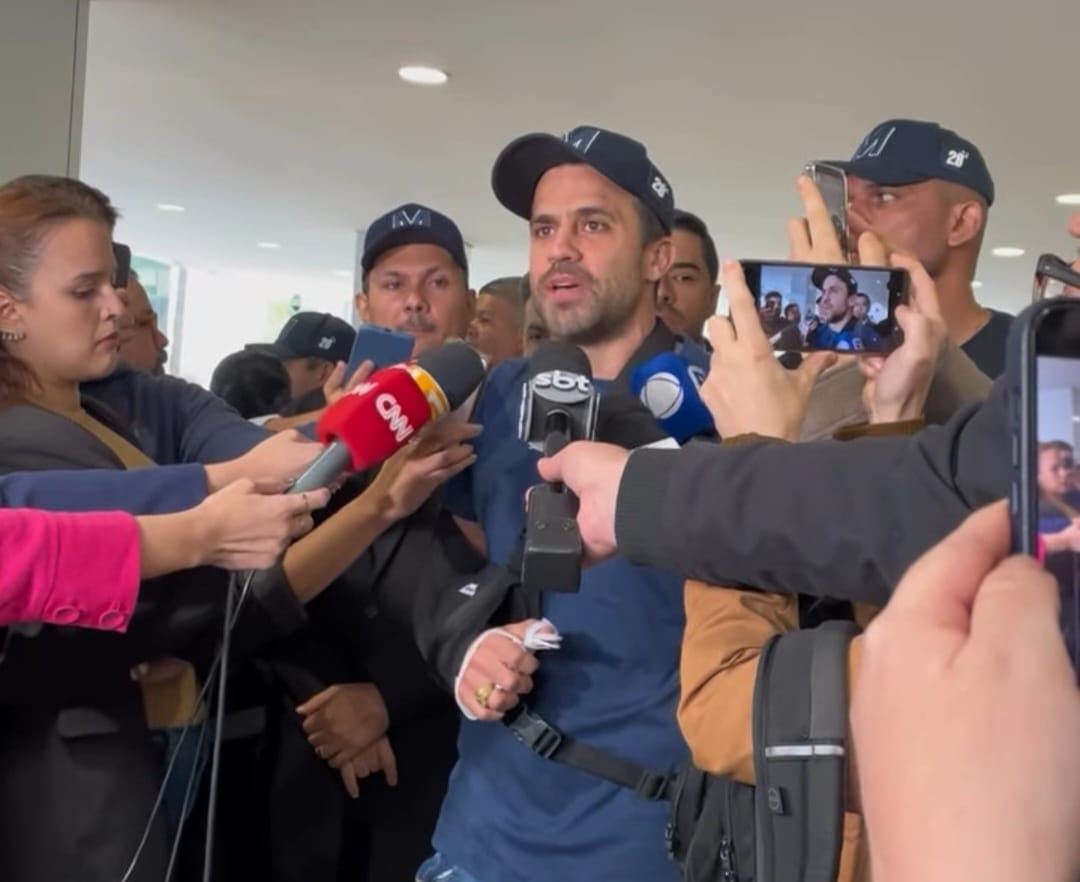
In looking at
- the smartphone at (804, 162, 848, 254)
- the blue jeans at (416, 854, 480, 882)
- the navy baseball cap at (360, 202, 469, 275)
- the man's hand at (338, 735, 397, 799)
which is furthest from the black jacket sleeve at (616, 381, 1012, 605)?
the navy baseball cap at (360, 202, 469, 275)

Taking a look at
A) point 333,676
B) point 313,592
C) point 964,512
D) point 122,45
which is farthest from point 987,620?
point 122,45

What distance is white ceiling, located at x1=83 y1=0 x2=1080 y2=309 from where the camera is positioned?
3.17 m

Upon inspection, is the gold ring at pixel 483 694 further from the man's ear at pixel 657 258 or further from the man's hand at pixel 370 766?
the man's ear at pixel 657 258

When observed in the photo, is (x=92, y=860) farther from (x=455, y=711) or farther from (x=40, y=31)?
(x=40, y=31)

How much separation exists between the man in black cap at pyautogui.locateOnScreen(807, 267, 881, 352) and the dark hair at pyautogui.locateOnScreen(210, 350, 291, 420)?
257 cm

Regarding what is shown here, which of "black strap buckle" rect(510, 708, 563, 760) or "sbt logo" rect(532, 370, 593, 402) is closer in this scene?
"sbt logo" rect(532, 370, 593, 402)

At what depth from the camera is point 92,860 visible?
115cm

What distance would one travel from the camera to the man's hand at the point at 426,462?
1.29 metres

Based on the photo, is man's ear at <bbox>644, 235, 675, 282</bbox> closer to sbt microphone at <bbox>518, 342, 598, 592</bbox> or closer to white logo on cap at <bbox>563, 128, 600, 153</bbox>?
white logo on cap at <bbox>563, 128, 600, 153</bbox>

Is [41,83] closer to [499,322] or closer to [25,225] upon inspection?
[499,322]

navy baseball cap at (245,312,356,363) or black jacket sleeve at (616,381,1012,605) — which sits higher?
navy baseball cap at (245,312,356,363)

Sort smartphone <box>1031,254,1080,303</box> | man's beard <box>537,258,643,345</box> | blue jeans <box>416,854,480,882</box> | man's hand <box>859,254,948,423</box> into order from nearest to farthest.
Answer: smartphone <box>1031,254,1080,303</box> → man's hand <box>859,254,948,423</box> → blue jeans <box>416,854,480,882</box> → man's beard <box>537,258,643,345</box>

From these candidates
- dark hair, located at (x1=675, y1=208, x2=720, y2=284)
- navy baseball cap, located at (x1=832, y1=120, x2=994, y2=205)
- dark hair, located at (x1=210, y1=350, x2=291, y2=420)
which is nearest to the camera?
navy baseball cap, located at (x1=832, y1=120, x2=994, y2=205)

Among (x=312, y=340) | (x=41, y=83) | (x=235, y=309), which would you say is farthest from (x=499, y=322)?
(x=235, y=309)
